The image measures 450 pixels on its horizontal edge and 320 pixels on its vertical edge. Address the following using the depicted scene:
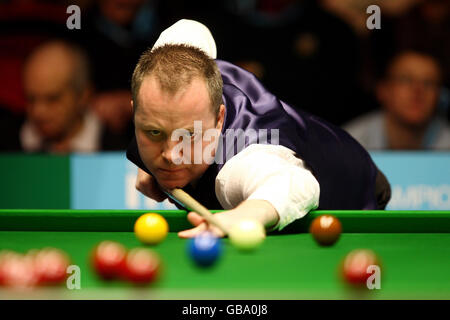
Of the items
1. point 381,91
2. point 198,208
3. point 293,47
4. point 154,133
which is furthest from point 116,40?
point 198,208

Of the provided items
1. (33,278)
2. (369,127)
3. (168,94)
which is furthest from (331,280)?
(369,127)

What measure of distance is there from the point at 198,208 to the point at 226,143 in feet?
1.16

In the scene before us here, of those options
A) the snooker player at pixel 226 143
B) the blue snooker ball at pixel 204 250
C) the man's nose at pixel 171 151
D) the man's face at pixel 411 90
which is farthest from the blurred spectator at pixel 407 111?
the blue snooker ball at pixel 204 250

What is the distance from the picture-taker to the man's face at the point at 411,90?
21.0 ft

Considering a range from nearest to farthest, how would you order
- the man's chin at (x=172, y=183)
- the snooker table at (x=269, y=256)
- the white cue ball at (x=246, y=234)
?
1. the snooker table at (x=269, y=256)
2. the white cue ball at (x=246, y=234)
3. the man's chin at (x=172, y=183)

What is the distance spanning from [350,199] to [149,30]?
3.43m

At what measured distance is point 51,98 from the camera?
20.5 ft

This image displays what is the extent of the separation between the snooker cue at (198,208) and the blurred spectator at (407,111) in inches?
150

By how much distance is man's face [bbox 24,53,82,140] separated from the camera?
6.22 metres

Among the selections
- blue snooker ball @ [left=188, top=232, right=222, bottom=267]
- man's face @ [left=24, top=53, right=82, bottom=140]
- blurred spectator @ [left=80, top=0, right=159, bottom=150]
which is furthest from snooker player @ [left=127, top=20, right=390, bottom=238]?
blurred spectator @ [left=80, top=0, right=159, bottom=150]

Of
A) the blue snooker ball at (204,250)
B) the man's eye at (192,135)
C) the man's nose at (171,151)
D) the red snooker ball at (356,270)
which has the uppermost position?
the man's eye at (192,135)

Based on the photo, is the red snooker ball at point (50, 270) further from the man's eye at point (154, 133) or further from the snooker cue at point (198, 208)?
the man's eye at point (154, 133)
